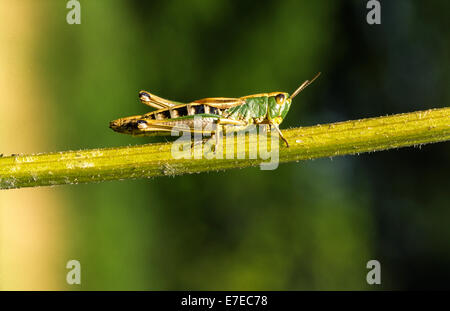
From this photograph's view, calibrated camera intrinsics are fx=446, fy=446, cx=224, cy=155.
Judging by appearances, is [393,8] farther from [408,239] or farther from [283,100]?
[283,100]

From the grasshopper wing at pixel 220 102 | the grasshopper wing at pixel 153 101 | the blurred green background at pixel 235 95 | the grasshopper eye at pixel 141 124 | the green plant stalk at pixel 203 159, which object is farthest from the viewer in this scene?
the blurred green background at pixel 235 95

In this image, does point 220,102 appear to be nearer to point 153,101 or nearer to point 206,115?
point 206,115

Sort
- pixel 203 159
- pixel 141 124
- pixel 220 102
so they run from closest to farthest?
pixel 203 159
pixel 141 124
pixel 220 102

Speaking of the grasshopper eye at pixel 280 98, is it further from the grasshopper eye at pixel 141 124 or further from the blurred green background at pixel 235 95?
the blurred green background at pixel 235 95

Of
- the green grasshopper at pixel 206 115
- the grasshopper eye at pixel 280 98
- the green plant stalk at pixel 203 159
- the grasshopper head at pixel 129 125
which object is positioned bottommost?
the green plant stalk at pixel 203 159

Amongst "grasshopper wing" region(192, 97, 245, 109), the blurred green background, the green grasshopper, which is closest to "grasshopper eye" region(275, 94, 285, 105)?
the green grasshopper

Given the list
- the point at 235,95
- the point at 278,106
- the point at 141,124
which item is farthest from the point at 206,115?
the point at 235,95

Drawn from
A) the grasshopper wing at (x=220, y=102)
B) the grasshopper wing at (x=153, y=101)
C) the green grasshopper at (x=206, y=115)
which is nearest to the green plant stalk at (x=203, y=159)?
the green grasshopper at (x=206, y=115)

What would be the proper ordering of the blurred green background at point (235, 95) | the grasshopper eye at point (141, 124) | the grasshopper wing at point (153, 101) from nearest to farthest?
the grasshopper eye at point (141, 124)
the grasshopper wing at point (153, 101)
the blurred green background at point (235, 95)
